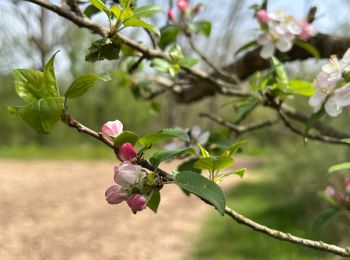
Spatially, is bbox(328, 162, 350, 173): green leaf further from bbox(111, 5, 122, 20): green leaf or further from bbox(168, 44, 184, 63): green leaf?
bbox(168, 44, 184, 63): green leaf

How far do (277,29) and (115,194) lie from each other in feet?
2.87

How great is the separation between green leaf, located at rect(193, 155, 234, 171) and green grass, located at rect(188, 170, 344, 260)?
11.4 feet

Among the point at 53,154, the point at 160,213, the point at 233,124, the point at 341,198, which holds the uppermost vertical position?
the point at 341,198

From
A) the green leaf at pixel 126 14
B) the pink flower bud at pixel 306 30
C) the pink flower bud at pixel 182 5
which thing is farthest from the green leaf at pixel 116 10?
the pink flower bud at pixel 182 5

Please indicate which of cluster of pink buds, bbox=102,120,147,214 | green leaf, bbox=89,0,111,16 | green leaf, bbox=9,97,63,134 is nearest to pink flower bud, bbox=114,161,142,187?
cluster of pink buds, bbox=102,120,147,214

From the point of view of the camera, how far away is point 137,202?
0.67 meters

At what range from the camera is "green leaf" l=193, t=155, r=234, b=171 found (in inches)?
28.0

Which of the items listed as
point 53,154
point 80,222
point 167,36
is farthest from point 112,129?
point 53,154

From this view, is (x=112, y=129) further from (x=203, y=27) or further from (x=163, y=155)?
(x=203, y=27)

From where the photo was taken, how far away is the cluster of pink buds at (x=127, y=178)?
2.17 feet

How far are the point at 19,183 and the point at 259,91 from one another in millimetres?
6606

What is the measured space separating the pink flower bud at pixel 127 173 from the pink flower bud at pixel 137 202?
2 cm

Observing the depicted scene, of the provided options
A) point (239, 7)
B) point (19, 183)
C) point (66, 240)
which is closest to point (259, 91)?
point (66, 240)

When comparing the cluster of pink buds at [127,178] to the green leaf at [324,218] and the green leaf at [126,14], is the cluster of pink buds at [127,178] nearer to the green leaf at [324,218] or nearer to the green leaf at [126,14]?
the green leaf at [126,14]
